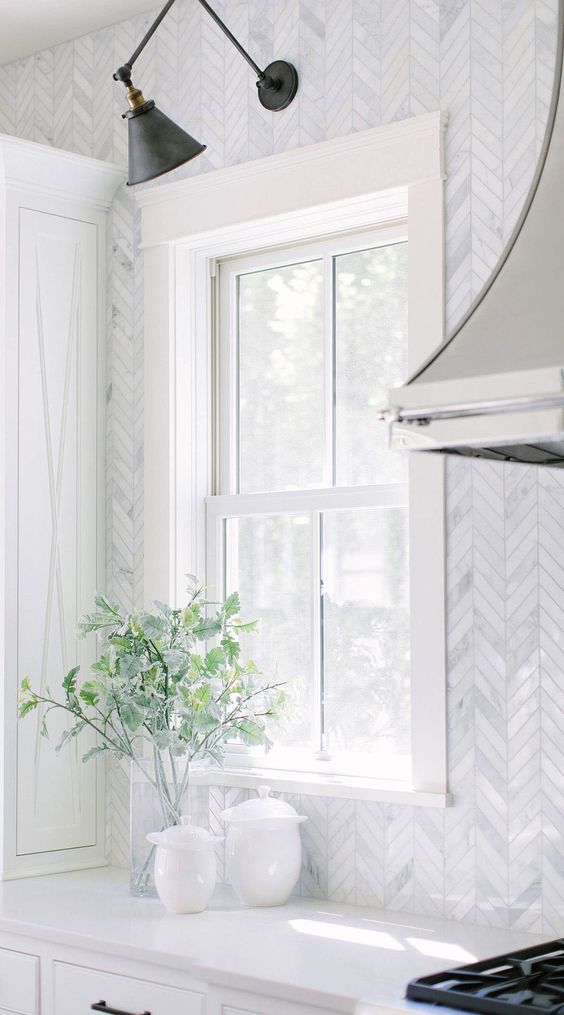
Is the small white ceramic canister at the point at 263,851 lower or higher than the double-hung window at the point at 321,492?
lower

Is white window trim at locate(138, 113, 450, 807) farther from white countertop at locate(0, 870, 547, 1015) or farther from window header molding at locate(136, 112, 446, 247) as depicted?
white countertop at locate(0, 870, 547, 1015)

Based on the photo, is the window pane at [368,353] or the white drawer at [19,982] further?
the window pane at [368,353]

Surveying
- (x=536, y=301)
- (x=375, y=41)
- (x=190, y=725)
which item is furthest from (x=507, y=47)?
(x=190, y=725)

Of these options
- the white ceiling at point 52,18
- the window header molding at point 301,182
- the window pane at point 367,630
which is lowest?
the window pane at point 367,630

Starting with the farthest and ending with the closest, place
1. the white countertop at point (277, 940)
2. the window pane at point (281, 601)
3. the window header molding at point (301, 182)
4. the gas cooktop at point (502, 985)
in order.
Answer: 1. the window pane at point (281, 601)
2. the window header molding at point (301, 182)
3. the white countertop at point (277, 940)
4. the gas cooktop at point (502, 985)

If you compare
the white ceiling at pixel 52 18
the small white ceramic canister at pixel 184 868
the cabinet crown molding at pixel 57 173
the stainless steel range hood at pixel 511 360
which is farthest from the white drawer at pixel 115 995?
the white ceiling at pixel 52 18

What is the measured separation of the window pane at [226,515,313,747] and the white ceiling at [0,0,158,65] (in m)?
1.35

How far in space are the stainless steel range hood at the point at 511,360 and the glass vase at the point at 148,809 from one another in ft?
4.14

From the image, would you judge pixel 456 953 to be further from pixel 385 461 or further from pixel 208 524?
pixel 208 524

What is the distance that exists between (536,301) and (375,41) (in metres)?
1.31

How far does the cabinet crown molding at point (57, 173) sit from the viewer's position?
120 inches

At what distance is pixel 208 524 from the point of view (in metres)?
3.16

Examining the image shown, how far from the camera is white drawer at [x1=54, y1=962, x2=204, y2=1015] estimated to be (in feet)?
7.44

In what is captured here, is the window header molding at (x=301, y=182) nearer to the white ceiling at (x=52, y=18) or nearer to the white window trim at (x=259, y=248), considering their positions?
the white window trim at (x=259, y=248)
